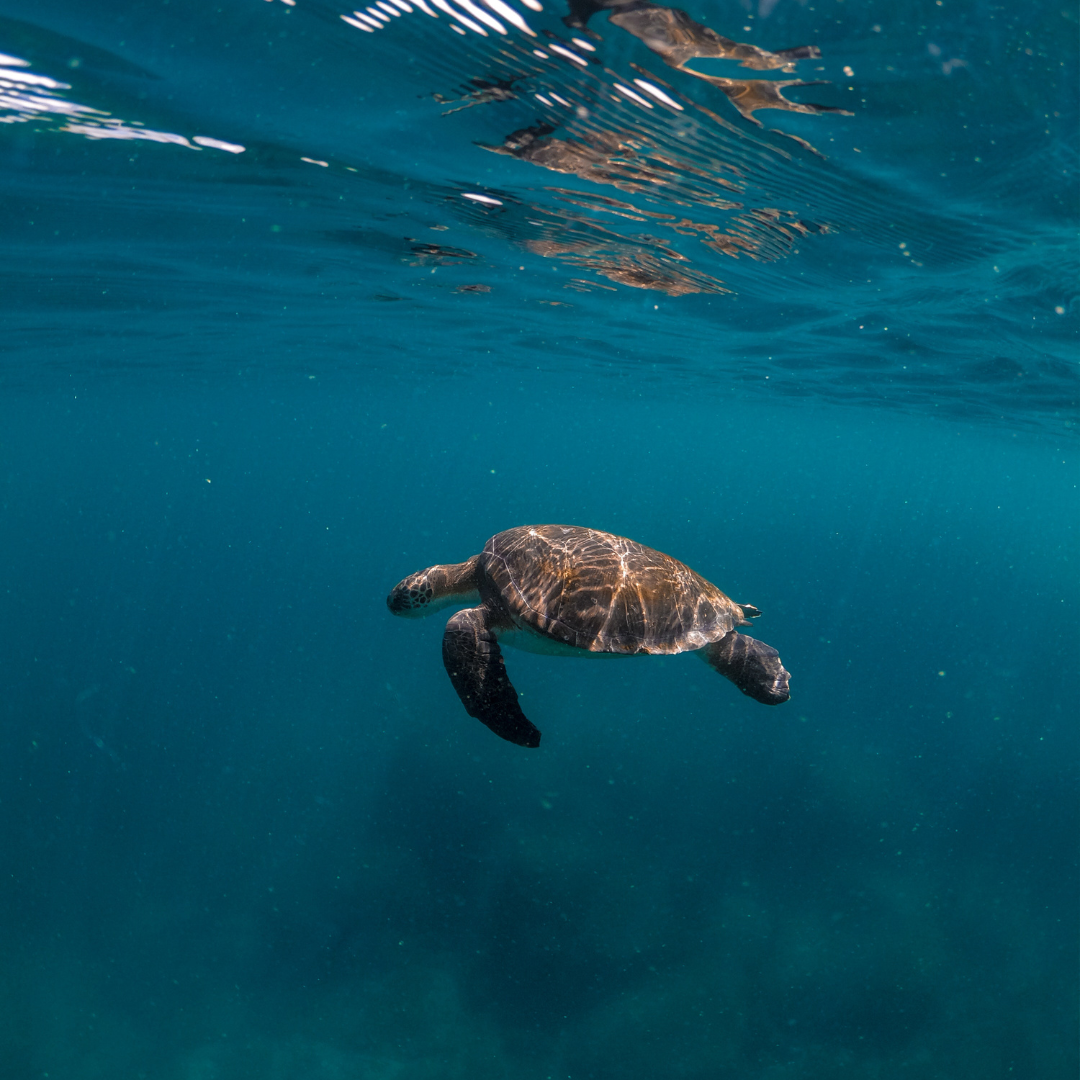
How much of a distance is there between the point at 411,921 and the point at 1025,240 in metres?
16.0

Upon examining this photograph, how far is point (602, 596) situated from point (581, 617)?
32cm

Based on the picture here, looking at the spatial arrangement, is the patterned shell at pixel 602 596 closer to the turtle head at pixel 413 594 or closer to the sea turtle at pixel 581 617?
the sea turtle at pixel 581 617

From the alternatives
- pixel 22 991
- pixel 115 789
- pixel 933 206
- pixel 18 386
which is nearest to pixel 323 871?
pixel 22 991

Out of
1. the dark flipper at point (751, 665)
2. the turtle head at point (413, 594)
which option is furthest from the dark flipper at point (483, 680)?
the dark flipper at point (751, 665)

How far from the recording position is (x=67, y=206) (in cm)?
1115

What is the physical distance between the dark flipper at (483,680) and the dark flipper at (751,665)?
228 cm

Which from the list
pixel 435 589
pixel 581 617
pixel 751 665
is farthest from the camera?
pixel 435 589

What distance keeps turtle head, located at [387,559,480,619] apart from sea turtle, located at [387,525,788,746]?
0.37m

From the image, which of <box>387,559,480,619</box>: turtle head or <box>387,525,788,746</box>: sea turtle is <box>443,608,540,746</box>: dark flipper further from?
<box>387,559,480,619</box>: turtle head

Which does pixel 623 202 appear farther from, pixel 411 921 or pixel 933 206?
pixel 411 921

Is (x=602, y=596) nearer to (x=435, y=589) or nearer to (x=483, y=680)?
(x=483, y=680)

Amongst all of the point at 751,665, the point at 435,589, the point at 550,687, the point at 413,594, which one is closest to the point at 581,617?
the point at 751,665

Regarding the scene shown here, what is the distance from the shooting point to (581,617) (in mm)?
6605

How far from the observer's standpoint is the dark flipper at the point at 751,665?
7.00 metres
